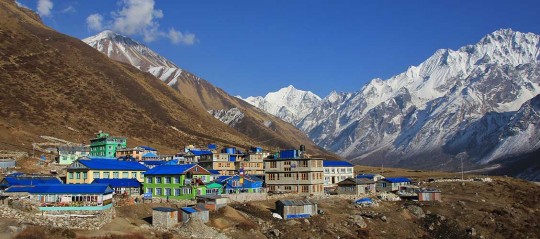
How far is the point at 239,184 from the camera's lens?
318 feet

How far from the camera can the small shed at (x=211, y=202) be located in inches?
2952

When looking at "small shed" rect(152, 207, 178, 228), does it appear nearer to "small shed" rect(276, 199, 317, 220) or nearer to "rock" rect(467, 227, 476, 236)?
"small shed" rect(276, 199, 317, 220)

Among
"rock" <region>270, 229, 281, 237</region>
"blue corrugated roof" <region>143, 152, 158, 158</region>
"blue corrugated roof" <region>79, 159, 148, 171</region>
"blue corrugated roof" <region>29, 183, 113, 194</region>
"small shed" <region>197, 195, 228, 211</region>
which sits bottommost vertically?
"rock" <region>270, 229, 281, 237</region>

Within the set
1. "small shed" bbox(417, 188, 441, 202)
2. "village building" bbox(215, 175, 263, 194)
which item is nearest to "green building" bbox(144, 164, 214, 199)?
"village building" bbox(215, 175, 263, 194)

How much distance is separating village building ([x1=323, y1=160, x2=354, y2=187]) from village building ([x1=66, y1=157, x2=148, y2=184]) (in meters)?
49.7

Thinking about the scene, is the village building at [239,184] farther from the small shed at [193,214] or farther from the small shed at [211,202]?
the small shed at [193,214]

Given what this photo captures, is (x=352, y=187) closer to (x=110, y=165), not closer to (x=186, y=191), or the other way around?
(x=186, y=191)

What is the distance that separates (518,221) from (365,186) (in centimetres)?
2807

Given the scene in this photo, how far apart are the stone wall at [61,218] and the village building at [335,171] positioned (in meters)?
76.6

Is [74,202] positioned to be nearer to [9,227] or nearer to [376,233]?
[9,227]

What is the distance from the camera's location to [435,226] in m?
86.7

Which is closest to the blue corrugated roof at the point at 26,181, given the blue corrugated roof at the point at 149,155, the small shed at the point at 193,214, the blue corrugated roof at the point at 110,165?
the blue corrugated roof at the point at 110,165

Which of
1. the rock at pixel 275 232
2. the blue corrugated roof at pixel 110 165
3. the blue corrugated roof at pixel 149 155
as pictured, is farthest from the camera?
the blue corrugated roof at pixel 149 155

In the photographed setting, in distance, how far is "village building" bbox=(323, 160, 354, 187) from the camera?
13288cm
